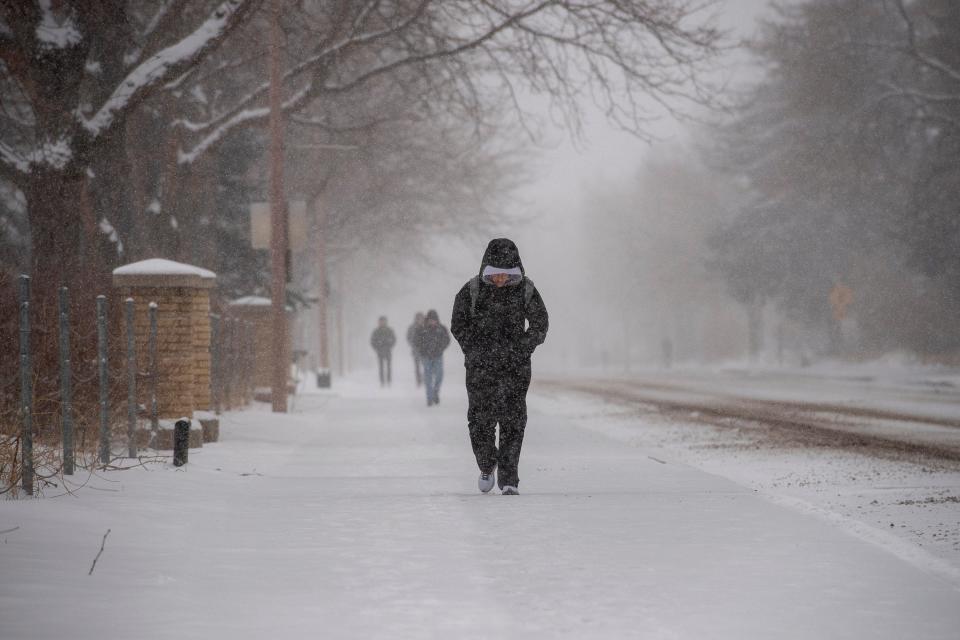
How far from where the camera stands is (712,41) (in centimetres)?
1970

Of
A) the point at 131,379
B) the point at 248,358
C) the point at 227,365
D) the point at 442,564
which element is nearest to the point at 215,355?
the point at 227,365

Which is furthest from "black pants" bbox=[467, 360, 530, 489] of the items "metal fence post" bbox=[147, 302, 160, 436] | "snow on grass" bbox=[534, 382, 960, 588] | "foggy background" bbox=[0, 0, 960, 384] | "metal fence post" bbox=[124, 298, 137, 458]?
"foggy background" bbox=[0, 0, 960, 384]

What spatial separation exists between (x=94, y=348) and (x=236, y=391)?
796cm

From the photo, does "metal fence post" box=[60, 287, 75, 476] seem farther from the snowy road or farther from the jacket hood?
the jacket hood

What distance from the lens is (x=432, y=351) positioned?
23203 millimetres

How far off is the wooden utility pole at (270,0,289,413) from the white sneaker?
10.5 meters

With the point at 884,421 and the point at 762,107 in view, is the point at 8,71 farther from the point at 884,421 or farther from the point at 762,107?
the point at 762,107

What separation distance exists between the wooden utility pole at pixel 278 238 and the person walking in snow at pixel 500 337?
1058 centimetres

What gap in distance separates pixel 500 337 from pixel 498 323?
0.11 metres

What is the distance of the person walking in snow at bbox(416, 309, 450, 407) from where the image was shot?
23047mm

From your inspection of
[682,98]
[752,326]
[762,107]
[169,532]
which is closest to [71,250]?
[169,532]

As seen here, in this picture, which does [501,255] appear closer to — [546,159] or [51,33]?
[51,33]

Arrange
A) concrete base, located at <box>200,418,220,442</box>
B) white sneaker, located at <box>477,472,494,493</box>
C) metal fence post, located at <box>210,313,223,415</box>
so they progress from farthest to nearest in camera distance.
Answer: metal fence post, located at <box>210,313,223,415</box> < concrete base, located at <box>200,418,220,442</box> < white sneaker, located at <box>477,472,494,493</box>

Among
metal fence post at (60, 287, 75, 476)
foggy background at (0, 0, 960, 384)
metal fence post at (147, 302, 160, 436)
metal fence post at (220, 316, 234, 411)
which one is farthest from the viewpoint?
metal fence post at (220, 316, 234, 411)
